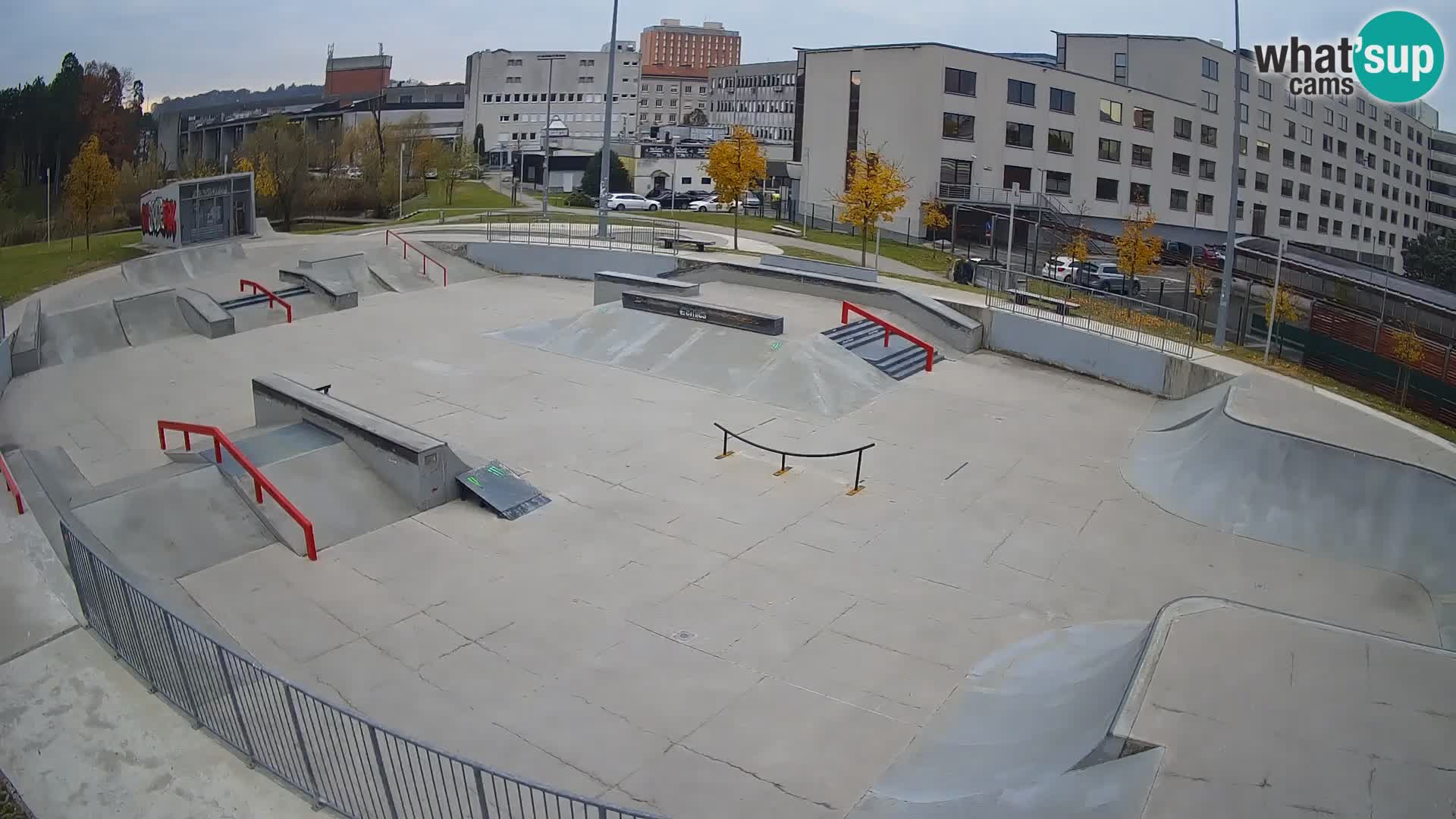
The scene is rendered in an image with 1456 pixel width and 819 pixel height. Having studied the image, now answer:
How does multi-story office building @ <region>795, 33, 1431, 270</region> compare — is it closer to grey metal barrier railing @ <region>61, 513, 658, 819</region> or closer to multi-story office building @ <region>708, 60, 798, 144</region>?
grey metal barrier railing @ <region>61, 513, 658, 819</region>

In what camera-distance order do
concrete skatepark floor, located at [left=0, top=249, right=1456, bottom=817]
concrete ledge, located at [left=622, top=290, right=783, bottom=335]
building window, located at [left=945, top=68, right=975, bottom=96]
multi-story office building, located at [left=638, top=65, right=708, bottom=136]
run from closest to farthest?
1. concrete skatepark floor, located at [left=0, top=249, right=1456, bottom=817]
2. concrete ledge, located at [left=622, top=290, right=783, bottom=335]
3. building window, located at [left=945, top=68, right=975, bottom=96]
4. multi-story office building, located at [left=638, top=65, right=708, bottom=136]

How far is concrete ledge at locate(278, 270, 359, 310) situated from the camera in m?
29.4

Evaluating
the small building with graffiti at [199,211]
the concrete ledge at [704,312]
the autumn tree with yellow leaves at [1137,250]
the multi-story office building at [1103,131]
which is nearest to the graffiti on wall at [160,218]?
the small building with graffiti at [199,211]

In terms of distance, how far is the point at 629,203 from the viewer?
194 ft

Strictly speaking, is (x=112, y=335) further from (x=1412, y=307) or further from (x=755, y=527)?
(x=1412, y=307)

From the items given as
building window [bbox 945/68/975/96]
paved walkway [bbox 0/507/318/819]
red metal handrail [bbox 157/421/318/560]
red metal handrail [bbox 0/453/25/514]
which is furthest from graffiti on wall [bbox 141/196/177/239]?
building window [bbox 945/68/975/96]

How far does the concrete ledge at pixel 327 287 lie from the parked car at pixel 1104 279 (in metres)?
24.8

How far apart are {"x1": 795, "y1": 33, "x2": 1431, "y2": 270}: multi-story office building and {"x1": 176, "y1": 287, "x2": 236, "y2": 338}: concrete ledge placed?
31040 mm

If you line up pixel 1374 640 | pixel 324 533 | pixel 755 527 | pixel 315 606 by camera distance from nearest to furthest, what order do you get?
pixel 1374 640 < pixel 315 606 < pixel 324 533 < pixel 755 527

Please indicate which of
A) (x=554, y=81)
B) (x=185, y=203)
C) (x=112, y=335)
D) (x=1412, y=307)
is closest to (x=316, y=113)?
(x=554, y=81)

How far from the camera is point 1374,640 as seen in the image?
28.5ft

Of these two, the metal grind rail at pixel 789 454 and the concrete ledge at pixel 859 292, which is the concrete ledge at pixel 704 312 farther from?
the metal grind rail at pixel 789 454

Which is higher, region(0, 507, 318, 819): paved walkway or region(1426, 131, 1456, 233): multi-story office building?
region(1426, 131, 1456, 233): multi-story office building

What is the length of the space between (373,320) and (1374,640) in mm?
24987
